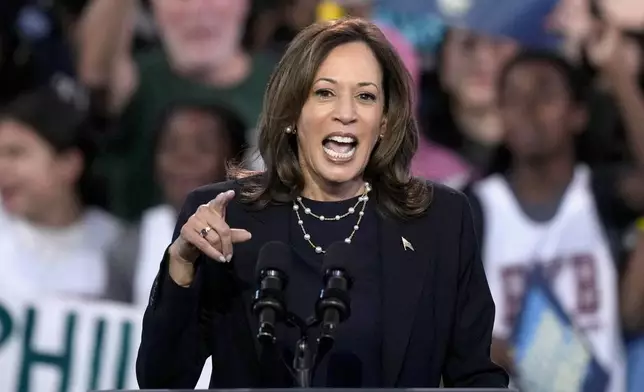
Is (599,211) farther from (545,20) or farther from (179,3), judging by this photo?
(179,3)

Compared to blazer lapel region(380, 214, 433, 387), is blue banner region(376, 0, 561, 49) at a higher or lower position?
higher

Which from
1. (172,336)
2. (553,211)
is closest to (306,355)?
(172,336)

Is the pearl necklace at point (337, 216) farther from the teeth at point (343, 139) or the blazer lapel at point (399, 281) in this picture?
the teeth at point (343, 139)

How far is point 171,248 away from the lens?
219cm

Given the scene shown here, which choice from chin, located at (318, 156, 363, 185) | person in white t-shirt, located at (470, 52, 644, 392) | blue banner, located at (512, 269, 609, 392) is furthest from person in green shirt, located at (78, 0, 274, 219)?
chin, located at (318, 156, 363, 185)

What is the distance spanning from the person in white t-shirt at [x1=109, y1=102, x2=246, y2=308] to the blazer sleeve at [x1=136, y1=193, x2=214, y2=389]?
266 centimetres

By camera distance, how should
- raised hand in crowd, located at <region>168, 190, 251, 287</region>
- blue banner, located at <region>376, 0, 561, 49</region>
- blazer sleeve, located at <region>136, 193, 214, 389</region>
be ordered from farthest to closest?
blue banner, located at <region>376, 0, 561, 49</region> → blazer sleeve, located at <region>136, 193, 214, 389</region> → raised hand in crowd, located at <region>168, 190, 251, 287</region>

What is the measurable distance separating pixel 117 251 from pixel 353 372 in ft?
9.59

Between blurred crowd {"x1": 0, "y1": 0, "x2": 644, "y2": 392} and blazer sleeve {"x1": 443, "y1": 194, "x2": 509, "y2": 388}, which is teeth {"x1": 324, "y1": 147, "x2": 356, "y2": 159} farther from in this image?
blurred crowd {"x1": 0, "y1": 0, "x2": 644, "y2": 392}

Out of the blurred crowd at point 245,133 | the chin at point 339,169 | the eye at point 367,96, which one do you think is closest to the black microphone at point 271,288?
the chin at point 339,169

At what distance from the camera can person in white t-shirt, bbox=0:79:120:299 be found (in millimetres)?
4961

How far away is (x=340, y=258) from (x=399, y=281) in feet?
1.11

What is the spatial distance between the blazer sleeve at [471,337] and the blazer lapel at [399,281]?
8 centimetres

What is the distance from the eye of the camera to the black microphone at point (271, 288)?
1.89 metres
